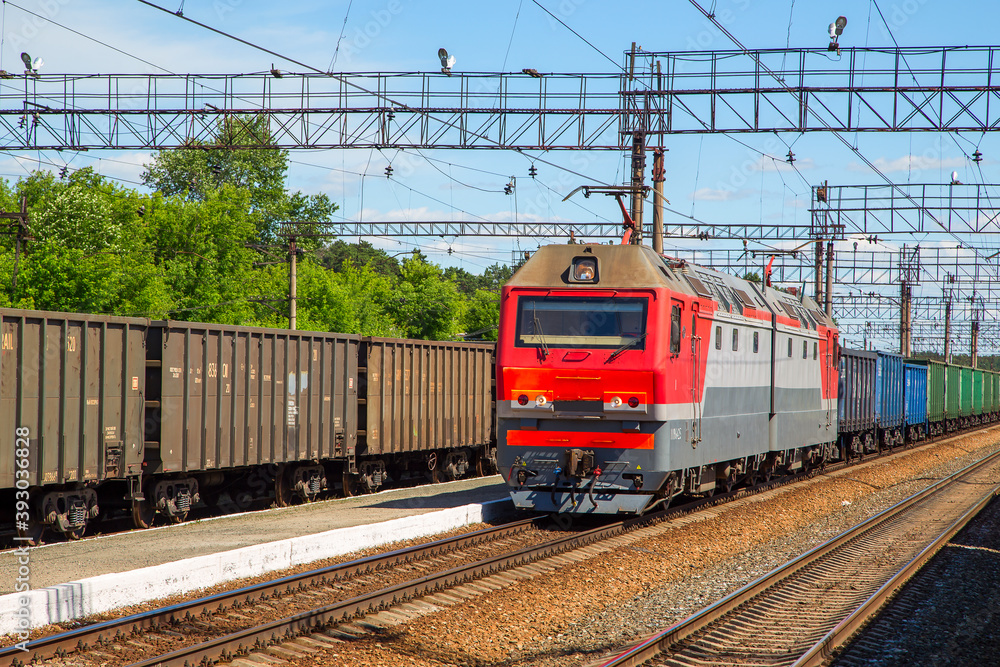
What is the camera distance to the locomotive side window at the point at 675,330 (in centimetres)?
1323

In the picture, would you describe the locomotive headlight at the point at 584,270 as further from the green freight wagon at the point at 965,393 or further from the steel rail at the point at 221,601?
A: the green freight wagon at the point at 965,393

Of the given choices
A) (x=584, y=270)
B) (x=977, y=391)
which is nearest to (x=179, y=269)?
(x=584, y=270)

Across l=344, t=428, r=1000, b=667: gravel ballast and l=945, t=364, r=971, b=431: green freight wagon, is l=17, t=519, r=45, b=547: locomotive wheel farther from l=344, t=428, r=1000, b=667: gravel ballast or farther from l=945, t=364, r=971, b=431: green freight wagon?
l=945, t=364, r=971, b=431: green freight wagon

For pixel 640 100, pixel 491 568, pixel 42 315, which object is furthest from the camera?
pixel 640 100

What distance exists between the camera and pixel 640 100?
21.6 m

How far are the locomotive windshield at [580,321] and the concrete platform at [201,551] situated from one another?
2941 millimetres

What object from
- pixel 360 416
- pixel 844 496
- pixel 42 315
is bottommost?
pixel 844 496

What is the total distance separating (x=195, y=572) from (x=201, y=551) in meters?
1.62

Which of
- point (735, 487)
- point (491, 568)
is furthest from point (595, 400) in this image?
point (735, 487)

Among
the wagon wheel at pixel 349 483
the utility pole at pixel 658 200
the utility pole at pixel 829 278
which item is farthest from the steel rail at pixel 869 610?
the utility pole at pixel 829 278

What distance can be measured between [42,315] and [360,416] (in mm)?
7788

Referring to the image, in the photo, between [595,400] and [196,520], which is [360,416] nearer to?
[196,520]

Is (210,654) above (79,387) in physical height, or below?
below

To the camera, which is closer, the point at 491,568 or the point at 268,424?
the point at 491,568
